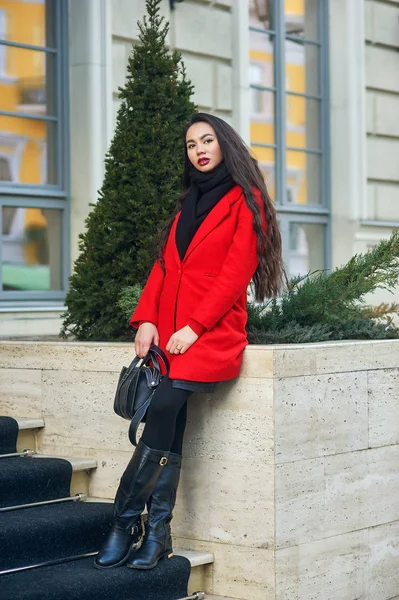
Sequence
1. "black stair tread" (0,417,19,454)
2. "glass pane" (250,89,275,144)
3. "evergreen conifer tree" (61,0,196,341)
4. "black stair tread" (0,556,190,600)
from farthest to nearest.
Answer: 1. "glass pane" (250,89,275,144)
2. "evergreen conifer tree" (61,0,196,341)
3. "black stair tread" (0,417,19,454)
4. "black stair tread" (0,556,190,600)

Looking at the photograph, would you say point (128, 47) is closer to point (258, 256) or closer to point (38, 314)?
point (38, 314)

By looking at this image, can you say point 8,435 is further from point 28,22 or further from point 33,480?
point 28,22

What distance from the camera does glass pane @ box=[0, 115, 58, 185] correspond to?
873 cm

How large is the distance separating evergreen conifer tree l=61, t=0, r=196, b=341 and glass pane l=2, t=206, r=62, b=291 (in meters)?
2.40

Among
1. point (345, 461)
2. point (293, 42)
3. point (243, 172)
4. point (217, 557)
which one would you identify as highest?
point (293, 42)

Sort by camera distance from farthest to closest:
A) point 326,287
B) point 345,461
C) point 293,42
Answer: point 293,42 → point 326,287 → point 345,461

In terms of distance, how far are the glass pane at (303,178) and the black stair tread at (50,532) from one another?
647cm

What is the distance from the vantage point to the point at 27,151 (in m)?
8.84

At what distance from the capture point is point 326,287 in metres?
5.99

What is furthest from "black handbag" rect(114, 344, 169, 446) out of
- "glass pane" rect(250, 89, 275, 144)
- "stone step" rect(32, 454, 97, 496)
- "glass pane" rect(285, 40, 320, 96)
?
"glass pane" rect(285, 40, 320, 96)

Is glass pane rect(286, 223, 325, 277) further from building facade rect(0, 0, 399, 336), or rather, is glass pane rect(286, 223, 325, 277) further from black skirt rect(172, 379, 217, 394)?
black skirt rect(172, 379, 217, 394)

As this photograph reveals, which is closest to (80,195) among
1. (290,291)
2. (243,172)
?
(290,291)

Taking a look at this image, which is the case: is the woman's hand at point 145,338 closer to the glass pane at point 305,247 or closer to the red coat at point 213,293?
the red coat at point 213,293

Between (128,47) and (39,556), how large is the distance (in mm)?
5240
